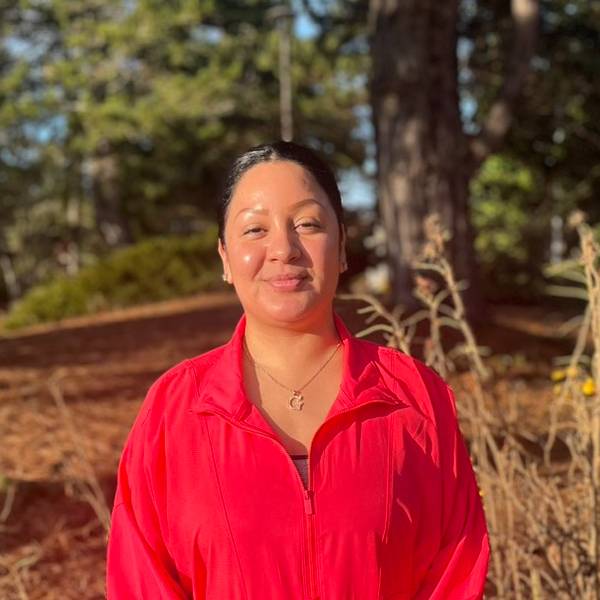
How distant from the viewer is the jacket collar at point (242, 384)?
1775 mm

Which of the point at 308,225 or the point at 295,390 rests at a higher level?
the point at 308,225

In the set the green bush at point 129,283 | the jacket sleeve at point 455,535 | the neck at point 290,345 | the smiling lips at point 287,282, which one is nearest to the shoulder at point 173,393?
the neck at point 290,345

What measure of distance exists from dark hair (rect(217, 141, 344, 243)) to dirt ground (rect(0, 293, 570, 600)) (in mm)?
1391

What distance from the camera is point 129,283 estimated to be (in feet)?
52.6

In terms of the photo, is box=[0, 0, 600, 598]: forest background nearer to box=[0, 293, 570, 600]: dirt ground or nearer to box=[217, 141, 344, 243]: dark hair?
box=[0, 293, 570, 600]: dirt ground

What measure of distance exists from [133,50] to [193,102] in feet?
5.99

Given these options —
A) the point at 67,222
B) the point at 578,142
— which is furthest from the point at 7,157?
the point at 578,142

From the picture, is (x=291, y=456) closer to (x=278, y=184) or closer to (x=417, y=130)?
(x=278, y=184)

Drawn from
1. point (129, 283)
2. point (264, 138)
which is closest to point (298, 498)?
point (129, 283)

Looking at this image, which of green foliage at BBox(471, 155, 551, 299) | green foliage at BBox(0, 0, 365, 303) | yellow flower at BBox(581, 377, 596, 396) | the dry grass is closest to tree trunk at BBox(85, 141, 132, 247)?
green foliage at BBox(0, 0, 365, 303)

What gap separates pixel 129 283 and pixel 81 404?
9083mm

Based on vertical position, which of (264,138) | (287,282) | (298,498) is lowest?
(298,498)

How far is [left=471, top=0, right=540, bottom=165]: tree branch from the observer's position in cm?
900

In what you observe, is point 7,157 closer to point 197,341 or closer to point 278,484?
point 197,341
